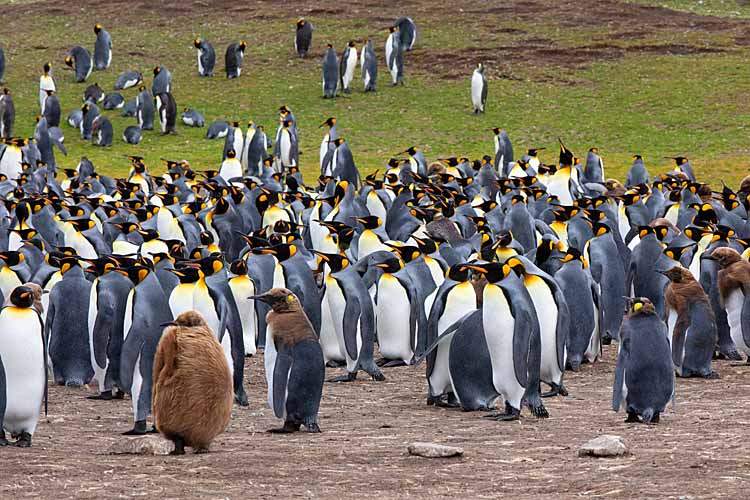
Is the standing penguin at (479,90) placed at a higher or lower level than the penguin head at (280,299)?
higher

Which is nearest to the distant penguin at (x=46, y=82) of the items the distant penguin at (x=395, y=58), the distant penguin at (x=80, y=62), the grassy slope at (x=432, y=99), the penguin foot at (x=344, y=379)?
the grassy slope at (x=432, y=99)

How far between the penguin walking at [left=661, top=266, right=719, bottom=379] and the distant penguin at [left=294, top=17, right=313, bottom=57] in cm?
2105

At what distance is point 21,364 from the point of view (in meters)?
5.57

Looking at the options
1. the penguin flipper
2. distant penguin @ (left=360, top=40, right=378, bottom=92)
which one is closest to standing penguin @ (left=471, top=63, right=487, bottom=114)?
distant penguin @ (left=360, top=40, right=378, bottom=92)

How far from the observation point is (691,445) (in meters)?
5.23

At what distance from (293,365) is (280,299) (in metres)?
0.35

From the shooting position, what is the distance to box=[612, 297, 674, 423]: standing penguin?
241 inches

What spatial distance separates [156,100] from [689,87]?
36.8 ft

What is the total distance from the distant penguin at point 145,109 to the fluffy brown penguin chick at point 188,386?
60.8 feet

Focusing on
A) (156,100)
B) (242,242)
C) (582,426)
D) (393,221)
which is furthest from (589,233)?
(156,100)

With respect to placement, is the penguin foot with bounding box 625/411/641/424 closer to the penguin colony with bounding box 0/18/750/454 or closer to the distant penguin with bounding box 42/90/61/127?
the penguin colony with bounding box 0/18/750/454

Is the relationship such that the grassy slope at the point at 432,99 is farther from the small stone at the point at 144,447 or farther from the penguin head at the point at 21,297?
the small stone at the point at 144,447

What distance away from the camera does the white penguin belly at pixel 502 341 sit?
6547 millimetres

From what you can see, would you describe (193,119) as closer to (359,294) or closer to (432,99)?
(432,99)
